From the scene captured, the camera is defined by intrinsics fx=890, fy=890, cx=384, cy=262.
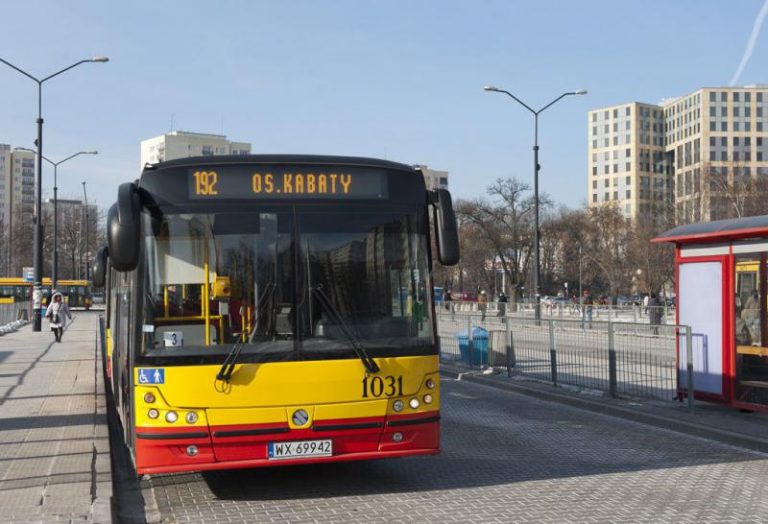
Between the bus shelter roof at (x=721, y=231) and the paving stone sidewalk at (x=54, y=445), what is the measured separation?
8133mm

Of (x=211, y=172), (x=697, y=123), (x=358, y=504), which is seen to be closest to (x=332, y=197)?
(x=211, y=172)

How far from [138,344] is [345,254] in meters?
1.85

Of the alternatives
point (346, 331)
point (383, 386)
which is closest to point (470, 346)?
point (383, 386)

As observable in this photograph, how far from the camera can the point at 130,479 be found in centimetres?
882

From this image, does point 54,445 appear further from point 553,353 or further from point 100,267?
point 553,353

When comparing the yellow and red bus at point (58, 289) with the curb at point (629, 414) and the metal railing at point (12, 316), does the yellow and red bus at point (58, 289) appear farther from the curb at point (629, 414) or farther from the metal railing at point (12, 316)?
the curb at point (629, 414)

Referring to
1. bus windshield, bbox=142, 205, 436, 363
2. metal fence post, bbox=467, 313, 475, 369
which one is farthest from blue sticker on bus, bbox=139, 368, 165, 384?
metal fence post, bbox=467, 313, 475, 369

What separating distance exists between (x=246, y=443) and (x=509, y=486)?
243 centimetres

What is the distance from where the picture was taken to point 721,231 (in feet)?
38.8

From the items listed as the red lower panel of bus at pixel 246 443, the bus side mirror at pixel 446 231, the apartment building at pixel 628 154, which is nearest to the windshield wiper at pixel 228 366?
the red lower panel of bus at pixel 246 443

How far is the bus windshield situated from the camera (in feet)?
23.5

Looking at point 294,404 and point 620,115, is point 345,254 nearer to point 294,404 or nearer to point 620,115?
point 294,404

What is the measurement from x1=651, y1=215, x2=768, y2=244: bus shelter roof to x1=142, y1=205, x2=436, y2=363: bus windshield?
223 inches

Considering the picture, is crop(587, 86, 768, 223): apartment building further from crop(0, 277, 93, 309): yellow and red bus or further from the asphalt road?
the asphalt road
